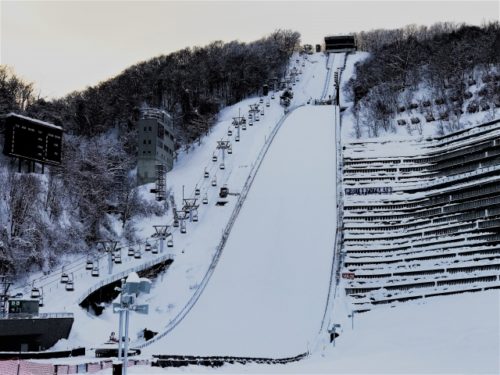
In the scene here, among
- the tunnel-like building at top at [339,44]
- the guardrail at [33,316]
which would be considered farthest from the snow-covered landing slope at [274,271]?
the tunnel-like building at top at [339,44]

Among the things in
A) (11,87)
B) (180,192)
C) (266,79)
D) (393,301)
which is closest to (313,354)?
(393,301)

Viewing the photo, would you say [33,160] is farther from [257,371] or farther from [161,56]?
[161,56]

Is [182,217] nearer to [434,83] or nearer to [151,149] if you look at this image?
[151,149]

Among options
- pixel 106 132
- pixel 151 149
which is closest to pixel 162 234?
pixel 151 149

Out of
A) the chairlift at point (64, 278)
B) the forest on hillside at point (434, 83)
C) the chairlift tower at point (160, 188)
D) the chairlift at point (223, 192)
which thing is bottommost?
the chairlift at point (64, 278)

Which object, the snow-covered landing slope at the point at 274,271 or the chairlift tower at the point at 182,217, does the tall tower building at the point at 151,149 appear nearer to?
the snow-covered landing slope at the point at 274,271

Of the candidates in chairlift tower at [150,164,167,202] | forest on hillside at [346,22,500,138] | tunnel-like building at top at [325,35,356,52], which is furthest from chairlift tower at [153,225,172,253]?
tunnel-like building at top at [325,35,356,52]
